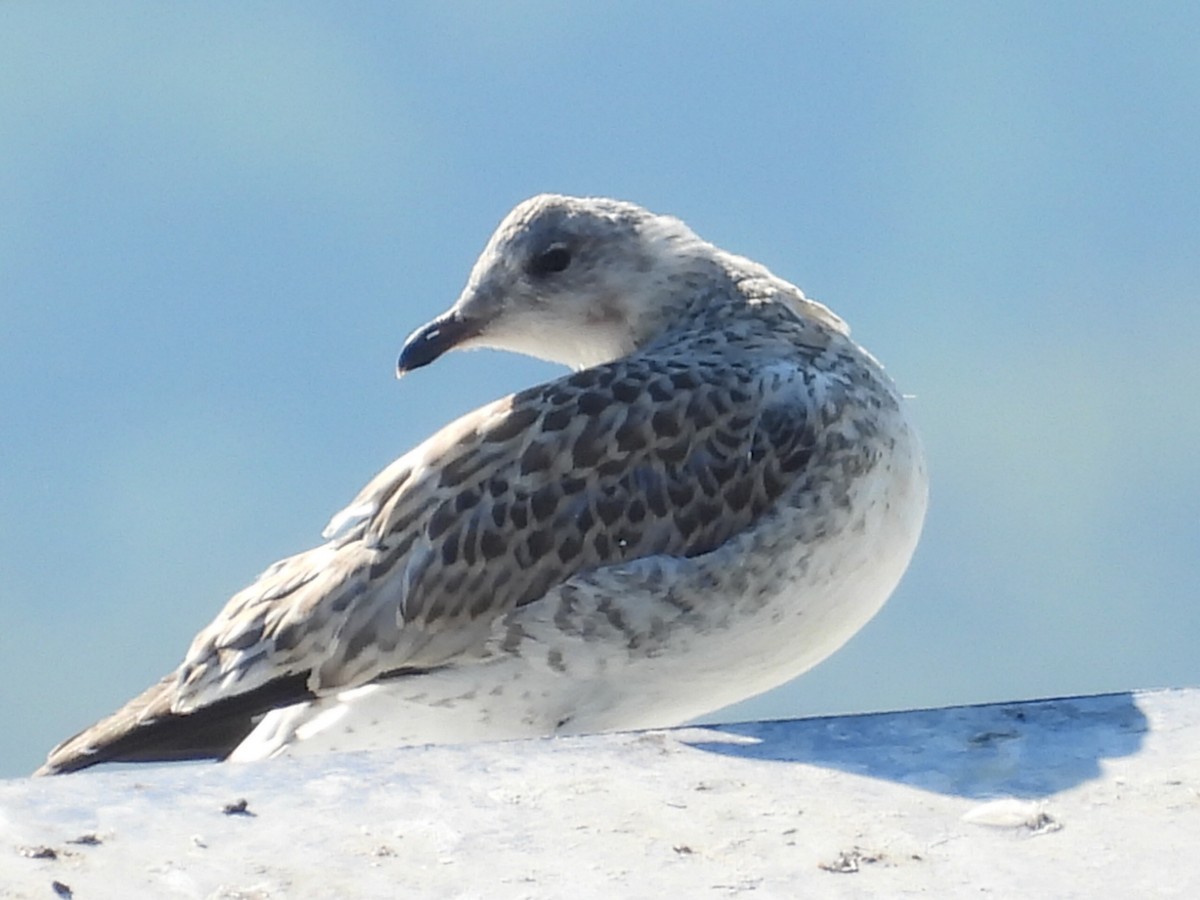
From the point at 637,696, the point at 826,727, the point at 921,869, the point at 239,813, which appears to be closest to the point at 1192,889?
the point at 921,869

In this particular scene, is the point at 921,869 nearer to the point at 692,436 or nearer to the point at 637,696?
the point at 637,696

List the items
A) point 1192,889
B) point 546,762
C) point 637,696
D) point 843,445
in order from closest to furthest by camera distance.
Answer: point 1192,889 < point 546,762 < point 637,696 < point 843,445

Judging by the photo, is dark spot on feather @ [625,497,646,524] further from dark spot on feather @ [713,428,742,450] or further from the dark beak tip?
the dark beak tip

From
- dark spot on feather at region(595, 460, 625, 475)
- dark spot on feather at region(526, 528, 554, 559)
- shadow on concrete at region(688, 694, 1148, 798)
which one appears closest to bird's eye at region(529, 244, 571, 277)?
dark spot on feather at region(595, 460, 625, 475)

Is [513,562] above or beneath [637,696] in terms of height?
above

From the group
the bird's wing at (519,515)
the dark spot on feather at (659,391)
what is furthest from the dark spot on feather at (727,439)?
the dark spot on feather at (659,391)
